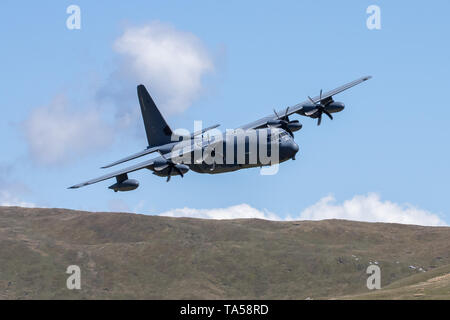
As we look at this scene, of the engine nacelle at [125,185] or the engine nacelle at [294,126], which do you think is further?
the engine nacelle at [294,126]

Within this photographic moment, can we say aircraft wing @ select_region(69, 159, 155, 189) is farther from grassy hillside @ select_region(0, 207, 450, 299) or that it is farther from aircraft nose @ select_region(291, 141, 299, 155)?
grassy hillside @ select_region(0, 207, 450, 299)

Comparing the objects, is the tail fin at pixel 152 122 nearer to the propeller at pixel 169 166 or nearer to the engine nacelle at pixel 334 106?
the propeller at pixel 169 166

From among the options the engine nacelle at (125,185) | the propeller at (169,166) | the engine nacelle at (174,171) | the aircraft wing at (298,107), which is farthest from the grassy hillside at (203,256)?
the propeller at (169,166)

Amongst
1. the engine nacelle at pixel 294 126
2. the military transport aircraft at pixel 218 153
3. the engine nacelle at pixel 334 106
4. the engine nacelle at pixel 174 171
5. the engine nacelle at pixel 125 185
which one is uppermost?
the engine nacelle at pixel 334 106

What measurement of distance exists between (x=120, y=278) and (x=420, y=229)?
86.3 m

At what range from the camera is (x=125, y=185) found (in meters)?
57.9

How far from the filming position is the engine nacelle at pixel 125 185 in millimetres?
57875

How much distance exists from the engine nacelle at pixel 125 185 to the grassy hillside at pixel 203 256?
86923mm

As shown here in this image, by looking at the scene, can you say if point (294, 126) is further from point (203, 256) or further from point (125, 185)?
point (203, 256)

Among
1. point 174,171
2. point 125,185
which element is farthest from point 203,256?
point 174,171
